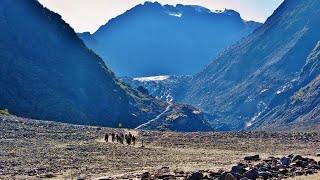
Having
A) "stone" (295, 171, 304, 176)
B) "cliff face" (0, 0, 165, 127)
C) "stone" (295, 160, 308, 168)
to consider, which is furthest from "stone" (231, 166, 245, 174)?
"cliff face" (0, 0, 165, 127)

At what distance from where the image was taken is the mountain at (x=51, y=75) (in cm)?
13175

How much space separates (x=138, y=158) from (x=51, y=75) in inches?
4351

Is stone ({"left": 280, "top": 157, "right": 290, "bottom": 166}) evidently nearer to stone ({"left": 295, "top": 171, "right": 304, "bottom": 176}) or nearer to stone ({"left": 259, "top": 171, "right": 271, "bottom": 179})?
stone ({"left": 295, "top": 171, "right": 304, "bottom": 176})

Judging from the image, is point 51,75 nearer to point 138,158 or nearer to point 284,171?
point 138,158

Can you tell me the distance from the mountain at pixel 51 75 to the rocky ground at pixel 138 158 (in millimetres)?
65665

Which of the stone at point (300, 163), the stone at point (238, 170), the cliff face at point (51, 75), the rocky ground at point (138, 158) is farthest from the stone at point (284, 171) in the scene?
the cliff face at point (51, 75)

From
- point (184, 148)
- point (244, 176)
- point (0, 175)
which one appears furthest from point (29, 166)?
point (184, 148)

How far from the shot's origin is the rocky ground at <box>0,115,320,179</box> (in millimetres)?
29469

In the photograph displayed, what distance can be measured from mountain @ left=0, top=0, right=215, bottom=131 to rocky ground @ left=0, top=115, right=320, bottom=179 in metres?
65.7

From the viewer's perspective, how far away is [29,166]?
3538 cm

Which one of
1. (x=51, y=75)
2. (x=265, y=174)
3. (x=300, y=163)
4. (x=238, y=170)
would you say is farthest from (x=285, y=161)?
(x=51, y=75)

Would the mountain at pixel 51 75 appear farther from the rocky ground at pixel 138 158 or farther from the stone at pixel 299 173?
the stone at pixel 299 173

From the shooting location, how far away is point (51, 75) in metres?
148

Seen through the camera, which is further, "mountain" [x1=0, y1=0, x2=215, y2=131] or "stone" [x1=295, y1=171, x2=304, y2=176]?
"mountain" [x1=0, y1=0, x2=215, y2=131]
